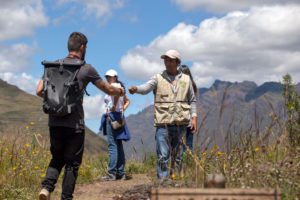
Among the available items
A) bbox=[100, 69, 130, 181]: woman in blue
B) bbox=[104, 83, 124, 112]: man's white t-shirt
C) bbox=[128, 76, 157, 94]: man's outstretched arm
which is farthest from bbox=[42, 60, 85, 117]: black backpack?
bbox=[104, 83, 124, 112]: man's white t-shirt

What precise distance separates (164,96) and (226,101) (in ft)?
5.51

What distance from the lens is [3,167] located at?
6.46m

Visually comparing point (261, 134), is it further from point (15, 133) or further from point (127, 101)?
point (15, 133)

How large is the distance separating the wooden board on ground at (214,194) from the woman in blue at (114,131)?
183 inches

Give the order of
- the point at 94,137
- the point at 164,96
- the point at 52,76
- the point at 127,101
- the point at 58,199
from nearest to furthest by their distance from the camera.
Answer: the point at 52,76, the point at 164,96, the point at 58,199, the point at 127,101, the point at 94,137

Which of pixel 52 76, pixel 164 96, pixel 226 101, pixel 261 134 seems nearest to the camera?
pixel 226 101

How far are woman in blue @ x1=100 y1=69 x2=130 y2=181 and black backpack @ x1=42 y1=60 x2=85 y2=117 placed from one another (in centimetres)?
310

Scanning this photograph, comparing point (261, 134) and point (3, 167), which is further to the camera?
point (3, 167)

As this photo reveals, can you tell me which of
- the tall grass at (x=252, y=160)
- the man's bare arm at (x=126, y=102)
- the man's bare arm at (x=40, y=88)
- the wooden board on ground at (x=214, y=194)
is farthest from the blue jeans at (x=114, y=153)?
the wooden board on ground at (x=214, y=194)

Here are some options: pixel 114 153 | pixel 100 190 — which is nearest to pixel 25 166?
pixel 100 190

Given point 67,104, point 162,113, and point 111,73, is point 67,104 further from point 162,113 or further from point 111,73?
point 111,73

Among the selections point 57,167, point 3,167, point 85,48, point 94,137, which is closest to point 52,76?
point 85,48

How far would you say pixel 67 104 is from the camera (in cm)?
389

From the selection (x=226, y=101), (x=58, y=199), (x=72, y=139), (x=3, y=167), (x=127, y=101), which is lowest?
(x=58, y=199)
